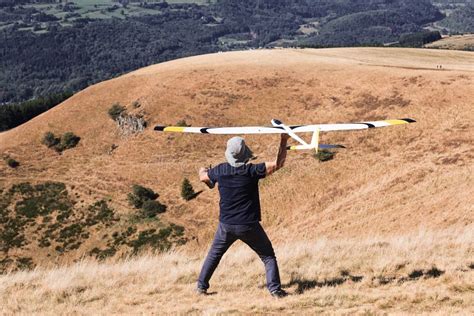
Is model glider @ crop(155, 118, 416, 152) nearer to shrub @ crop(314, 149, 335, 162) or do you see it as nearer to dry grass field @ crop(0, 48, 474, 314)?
dry grass field @ crop(0, 48, 474, 314)

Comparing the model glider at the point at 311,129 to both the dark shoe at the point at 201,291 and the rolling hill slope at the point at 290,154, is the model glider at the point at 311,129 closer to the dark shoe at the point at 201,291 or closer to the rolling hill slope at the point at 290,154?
the dark shoe at the point at 201,291

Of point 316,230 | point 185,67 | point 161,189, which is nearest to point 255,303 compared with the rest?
point 316,230

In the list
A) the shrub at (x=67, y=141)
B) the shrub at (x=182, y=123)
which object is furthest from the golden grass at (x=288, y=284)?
the shrub at (x=67, y=141)

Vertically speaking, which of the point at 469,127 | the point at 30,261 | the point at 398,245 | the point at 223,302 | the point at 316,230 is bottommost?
the point at 30,261

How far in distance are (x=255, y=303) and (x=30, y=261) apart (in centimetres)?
3893

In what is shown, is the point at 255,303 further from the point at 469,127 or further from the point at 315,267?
the point at 469,127

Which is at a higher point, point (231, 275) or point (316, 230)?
point (231, 275)

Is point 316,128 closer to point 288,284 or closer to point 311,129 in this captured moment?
point 311,129

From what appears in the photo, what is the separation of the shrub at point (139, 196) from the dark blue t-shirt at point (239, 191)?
1598 inches

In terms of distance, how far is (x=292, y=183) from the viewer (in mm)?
43469

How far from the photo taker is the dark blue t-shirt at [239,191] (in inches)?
366

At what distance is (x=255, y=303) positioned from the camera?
9.62 meters

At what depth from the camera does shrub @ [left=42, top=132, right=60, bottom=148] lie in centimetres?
6654

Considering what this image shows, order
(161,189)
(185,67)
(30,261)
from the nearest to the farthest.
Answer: (30,261) < (161,189) < (185,67)
